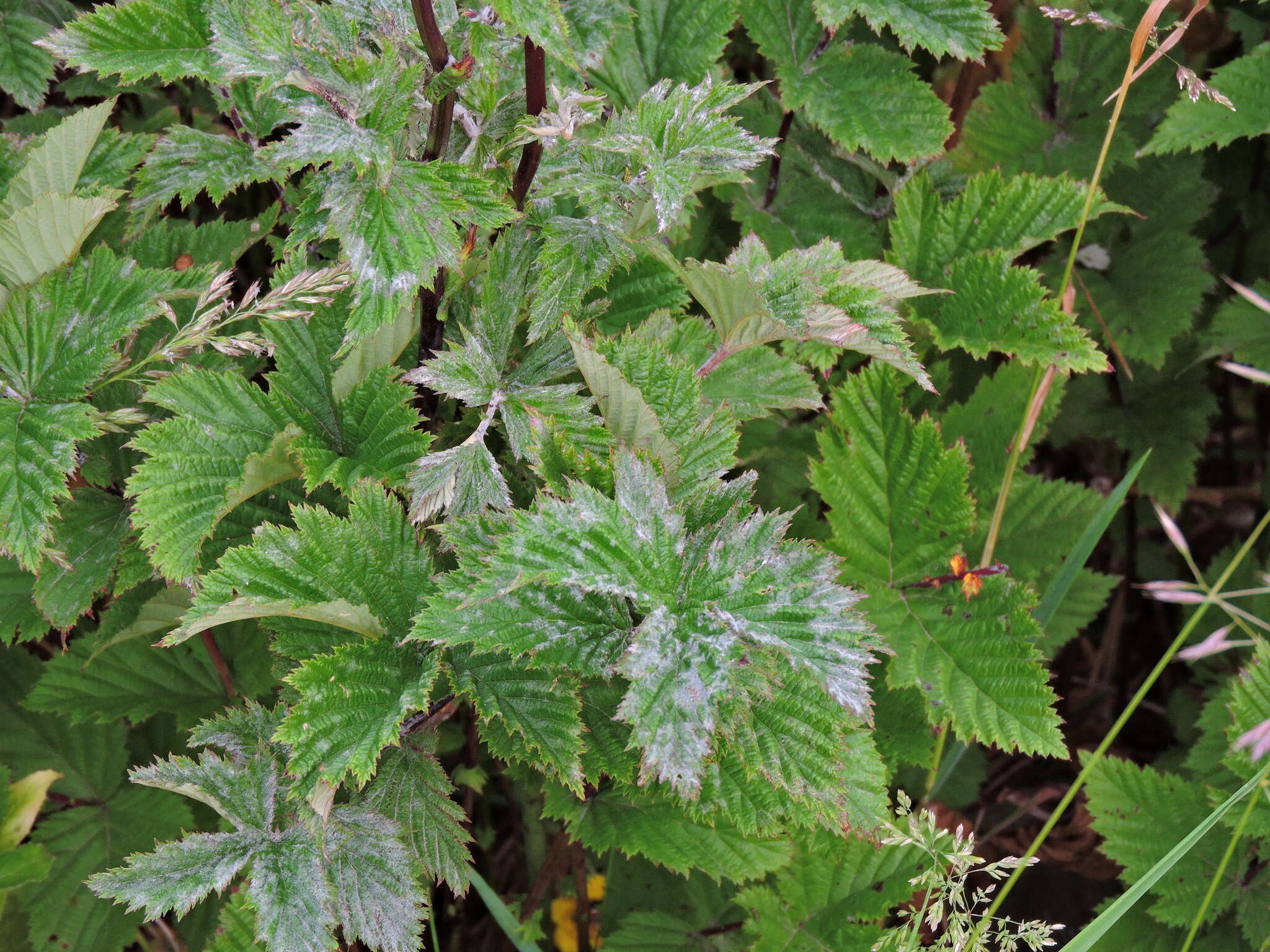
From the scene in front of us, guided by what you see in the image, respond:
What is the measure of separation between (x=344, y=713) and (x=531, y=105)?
705mm

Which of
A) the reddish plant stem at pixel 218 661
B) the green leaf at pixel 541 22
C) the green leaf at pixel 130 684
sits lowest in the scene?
the green leaf at pixel 130 684

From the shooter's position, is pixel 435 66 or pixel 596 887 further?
pixel 596 887

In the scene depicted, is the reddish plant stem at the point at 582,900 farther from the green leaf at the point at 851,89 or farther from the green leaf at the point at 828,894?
the green leaf at the point at 851,89

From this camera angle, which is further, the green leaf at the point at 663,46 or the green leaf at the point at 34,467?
the green leaf at the point at 663,46

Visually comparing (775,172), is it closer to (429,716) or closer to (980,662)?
(980,662)

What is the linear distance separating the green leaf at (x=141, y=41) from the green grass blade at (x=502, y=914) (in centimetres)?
109

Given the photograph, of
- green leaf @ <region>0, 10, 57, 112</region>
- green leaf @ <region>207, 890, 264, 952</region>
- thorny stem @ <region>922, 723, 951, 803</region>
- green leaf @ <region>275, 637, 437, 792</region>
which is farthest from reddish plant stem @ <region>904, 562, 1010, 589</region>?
green leaf @ <region>0, 10, 57, 112</region>

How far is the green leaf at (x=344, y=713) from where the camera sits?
1031 millimetres

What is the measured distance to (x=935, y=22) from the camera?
5.19ft

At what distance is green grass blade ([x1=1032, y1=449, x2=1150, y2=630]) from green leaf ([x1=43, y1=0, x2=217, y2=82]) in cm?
133

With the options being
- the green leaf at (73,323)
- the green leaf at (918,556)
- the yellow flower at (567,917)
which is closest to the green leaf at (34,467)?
the green leaf at (73,323)

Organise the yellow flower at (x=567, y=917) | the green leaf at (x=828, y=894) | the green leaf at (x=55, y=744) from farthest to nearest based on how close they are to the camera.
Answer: the yellow flower at (x=567, y=917), the green leaf at (x=55, y=744), the green leaf at (x=828, y=894)

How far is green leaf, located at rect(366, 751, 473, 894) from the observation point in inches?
45.4

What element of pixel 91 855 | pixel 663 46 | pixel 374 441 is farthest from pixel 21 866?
pixel 663 46
